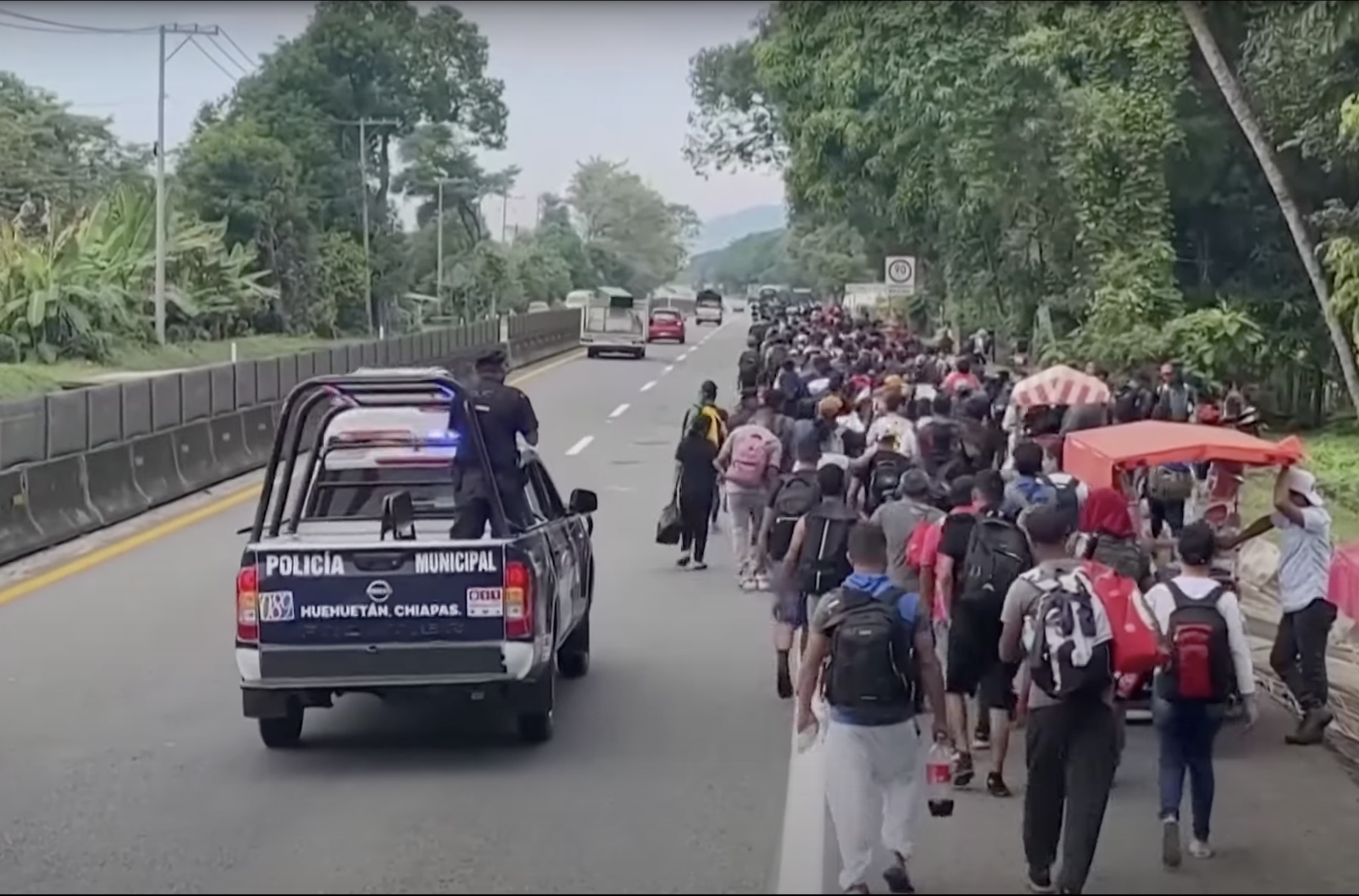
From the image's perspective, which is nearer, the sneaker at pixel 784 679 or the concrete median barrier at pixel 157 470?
the sneaker at pixel 784 679

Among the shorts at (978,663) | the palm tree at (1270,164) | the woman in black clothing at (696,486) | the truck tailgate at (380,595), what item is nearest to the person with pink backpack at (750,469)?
the woman in black clothing at (696,486)

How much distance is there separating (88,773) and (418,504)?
2.50m

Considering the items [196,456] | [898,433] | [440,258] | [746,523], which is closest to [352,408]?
[898,433]

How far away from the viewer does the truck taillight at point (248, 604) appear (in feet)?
31.8

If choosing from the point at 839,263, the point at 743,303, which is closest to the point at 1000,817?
the point at 839,263

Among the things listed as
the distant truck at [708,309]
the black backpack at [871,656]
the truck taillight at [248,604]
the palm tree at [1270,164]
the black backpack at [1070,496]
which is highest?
the palm tree at [1270,164]

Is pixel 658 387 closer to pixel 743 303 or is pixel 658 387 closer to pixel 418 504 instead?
pixel 418 504

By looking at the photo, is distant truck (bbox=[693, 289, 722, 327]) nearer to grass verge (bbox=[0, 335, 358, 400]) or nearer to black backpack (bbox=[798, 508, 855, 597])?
grass verge (bbox=[0, 335, 358, 400])

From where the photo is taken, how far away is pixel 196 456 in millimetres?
25219

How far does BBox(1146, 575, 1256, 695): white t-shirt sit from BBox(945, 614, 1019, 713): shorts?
1.04 metres

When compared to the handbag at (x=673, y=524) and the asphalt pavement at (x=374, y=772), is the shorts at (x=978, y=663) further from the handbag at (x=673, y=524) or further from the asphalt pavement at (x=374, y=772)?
the handbag at (x=673, y=524)

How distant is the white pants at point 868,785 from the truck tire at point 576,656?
16.7ft

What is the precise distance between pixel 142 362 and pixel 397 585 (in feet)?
135

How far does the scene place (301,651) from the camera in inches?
384
